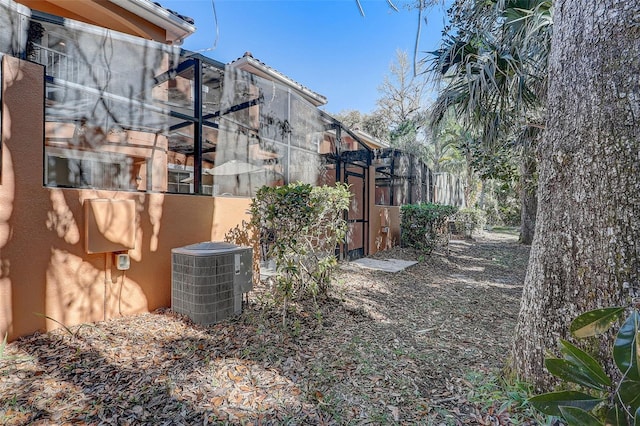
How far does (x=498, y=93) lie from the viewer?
202 inches

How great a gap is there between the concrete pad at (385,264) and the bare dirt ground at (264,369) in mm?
2764

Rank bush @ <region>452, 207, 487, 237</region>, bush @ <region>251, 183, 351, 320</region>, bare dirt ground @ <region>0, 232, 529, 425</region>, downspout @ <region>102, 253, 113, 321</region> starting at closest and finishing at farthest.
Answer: bare dirt ground @ <region>0, 232, 529, 425</region>, downspout @ <region>102, 253, 113, 321</region>, bush @ <region>251, 183, 351, 320</region>, bush @ <region>452, 207, 487, 237</region>

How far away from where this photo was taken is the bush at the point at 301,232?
3.87 m

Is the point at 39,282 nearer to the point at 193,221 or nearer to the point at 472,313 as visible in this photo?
the point at 193,221

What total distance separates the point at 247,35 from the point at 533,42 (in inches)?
225

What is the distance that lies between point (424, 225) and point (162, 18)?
8358 millimetres

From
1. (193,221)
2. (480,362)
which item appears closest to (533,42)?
(480,362)

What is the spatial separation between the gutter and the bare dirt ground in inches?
224

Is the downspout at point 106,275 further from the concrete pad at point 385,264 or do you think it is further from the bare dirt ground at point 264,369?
the concrete pad at point 385,264

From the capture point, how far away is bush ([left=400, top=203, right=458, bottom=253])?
30.3 feet

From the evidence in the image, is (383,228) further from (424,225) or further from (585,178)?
(585,178)

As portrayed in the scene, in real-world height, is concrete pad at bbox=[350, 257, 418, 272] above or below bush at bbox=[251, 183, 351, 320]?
below

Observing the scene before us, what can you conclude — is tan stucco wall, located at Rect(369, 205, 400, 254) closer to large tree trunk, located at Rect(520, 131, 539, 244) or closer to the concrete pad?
the concrete pad

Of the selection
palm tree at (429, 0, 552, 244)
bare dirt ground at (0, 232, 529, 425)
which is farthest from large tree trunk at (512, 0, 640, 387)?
palm tree at (429, 0, 552, 244)
